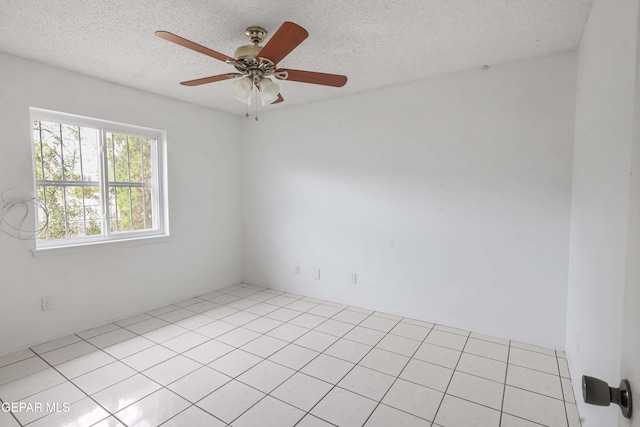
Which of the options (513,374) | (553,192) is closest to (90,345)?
(513,374)

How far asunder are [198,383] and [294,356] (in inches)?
29.0

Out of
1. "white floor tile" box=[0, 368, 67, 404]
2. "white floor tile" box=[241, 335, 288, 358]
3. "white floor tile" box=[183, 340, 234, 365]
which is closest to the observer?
"white floor tile" box=[0, 368, 67, 404]

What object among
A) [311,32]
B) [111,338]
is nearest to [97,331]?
[111,338]

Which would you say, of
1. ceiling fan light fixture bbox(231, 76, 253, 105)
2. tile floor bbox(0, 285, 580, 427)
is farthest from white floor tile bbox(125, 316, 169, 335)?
ceiling fan light fixture bbox(231, 76, 253, 105)

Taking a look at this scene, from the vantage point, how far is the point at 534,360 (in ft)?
8.01

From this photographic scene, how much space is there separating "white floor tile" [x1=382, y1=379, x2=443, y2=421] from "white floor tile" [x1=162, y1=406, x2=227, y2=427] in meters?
1.04

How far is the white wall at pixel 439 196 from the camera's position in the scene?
2584mm

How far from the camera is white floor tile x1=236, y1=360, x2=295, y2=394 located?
7.00 feet

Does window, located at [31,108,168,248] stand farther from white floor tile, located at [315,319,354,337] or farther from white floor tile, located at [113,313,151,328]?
white floor tile, located at [315,319,354,337]

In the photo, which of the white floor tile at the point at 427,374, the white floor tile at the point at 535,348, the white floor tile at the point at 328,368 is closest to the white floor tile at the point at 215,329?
the white floor tile at the point at 328,368

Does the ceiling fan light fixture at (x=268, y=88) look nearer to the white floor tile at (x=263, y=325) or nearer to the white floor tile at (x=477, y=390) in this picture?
the white floor tile at (x=263, y=325)

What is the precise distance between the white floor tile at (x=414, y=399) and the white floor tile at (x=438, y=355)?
0.39 metres

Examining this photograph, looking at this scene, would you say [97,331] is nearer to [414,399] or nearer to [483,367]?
[414,399]

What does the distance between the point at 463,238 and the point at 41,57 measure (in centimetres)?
396
